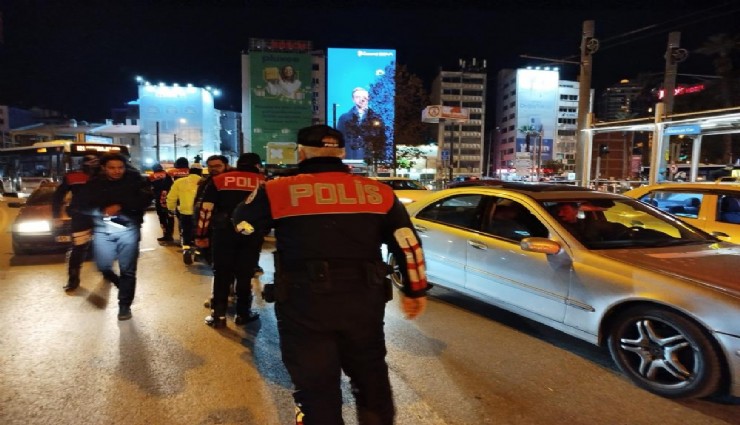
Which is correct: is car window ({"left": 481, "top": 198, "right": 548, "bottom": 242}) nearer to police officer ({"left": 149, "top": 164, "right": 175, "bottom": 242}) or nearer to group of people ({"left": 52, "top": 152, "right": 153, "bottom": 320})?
group of people ({"left": 52, "top": 152, "right": 153, "bottom": 320})

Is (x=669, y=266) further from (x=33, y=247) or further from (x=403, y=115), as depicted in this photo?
(x=403, y=115)

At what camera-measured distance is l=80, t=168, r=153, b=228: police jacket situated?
4.71 metres

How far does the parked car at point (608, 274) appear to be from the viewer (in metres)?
3.04

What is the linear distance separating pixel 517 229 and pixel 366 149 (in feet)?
97.9

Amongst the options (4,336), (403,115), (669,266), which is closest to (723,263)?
(669,266)

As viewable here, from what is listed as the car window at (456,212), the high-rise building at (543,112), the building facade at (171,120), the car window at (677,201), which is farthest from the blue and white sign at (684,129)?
the high-rise building at (543,112)

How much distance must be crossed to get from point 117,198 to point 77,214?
581mm

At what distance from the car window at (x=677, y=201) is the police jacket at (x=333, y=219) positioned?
5677 millimetres

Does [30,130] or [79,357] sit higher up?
[30,130]

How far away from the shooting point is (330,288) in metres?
1.99

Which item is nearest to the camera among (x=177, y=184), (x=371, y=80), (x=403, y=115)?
(x=177, y=184)

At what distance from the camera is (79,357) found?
12.7ft

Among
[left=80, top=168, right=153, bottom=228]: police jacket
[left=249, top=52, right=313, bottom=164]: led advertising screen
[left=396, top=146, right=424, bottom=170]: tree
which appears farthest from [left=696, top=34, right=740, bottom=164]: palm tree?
[left=249, top=52, right=313, bottom=164]: led advertising screen

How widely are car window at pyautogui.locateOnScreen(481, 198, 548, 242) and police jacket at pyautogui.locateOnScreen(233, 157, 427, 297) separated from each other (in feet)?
8.06
